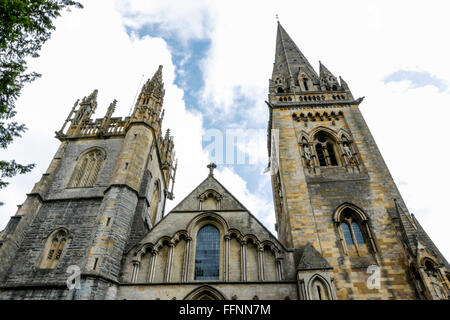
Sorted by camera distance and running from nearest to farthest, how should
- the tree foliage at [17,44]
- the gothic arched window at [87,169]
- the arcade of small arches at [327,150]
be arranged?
the tree foliage at [17,44] < the arcade of small arches at [327,150] < the gothic arched window at [87,169]

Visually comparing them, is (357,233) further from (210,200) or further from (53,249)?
(53,249)

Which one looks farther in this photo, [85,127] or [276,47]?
[276,47]

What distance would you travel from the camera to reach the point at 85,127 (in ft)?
71.0

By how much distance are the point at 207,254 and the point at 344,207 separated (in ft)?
23.0

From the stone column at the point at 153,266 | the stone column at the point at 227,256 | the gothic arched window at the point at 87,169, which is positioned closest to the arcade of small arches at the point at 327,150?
the stone column at the point at 227,256

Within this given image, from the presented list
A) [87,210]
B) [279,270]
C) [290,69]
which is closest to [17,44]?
[87,210]

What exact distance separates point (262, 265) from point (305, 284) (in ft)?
6.42

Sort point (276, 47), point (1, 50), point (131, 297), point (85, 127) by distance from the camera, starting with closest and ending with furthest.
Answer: point (1, 50) < point (131, 297) < point (85, 127) < point (276, 47)

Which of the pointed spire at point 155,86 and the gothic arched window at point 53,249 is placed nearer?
the gothic arched window at point 53,249

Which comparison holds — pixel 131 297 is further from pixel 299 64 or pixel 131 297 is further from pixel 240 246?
pixel 299 64

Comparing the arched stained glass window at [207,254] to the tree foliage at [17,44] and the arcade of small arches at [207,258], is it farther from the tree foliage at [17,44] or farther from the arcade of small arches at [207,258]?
the tree foliage at [17,44]

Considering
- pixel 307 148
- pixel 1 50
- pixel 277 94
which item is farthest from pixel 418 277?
pixel 1 50

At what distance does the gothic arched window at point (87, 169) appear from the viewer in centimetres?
1750

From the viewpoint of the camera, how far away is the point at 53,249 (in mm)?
14289
